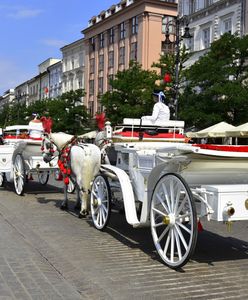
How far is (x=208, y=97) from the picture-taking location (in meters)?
24.0

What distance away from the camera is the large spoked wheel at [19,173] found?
490 inches

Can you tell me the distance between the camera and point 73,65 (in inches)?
2835

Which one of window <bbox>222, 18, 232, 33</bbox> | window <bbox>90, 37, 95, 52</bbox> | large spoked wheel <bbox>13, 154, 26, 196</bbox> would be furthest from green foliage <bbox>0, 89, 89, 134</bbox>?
large spoked wheel <bbox>13, 154, 26, 196</bbox>

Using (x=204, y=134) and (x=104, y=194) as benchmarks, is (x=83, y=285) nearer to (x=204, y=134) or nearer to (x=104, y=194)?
(x=104, y=194)

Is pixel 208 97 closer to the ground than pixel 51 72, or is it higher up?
closer to the ground

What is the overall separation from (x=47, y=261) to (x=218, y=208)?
2.23 m

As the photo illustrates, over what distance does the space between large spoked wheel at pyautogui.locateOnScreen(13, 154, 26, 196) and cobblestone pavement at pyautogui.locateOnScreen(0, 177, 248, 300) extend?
352 cm

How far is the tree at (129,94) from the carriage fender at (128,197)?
75.0ft

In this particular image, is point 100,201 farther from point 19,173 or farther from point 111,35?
point 111,35

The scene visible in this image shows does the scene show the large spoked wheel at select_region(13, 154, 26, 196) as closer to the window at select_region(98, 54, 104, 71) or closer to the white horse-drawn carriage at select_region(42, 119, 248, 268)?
the white horse-drawn carriage at select_region(42, 119, 248, 268)

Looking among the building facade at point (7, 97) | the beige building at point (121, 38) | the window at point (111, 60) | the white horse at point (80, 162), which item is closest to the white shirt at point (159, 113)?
the white horse at point (80, 162)

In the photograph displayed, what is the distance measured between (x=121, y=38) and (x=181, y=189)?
5242cm

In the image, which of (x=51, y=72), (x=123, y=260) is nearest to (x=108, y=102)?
(x=123, y=260)

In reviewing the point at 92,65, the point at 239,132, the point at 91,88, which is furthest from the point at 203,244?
the point at 92,65
